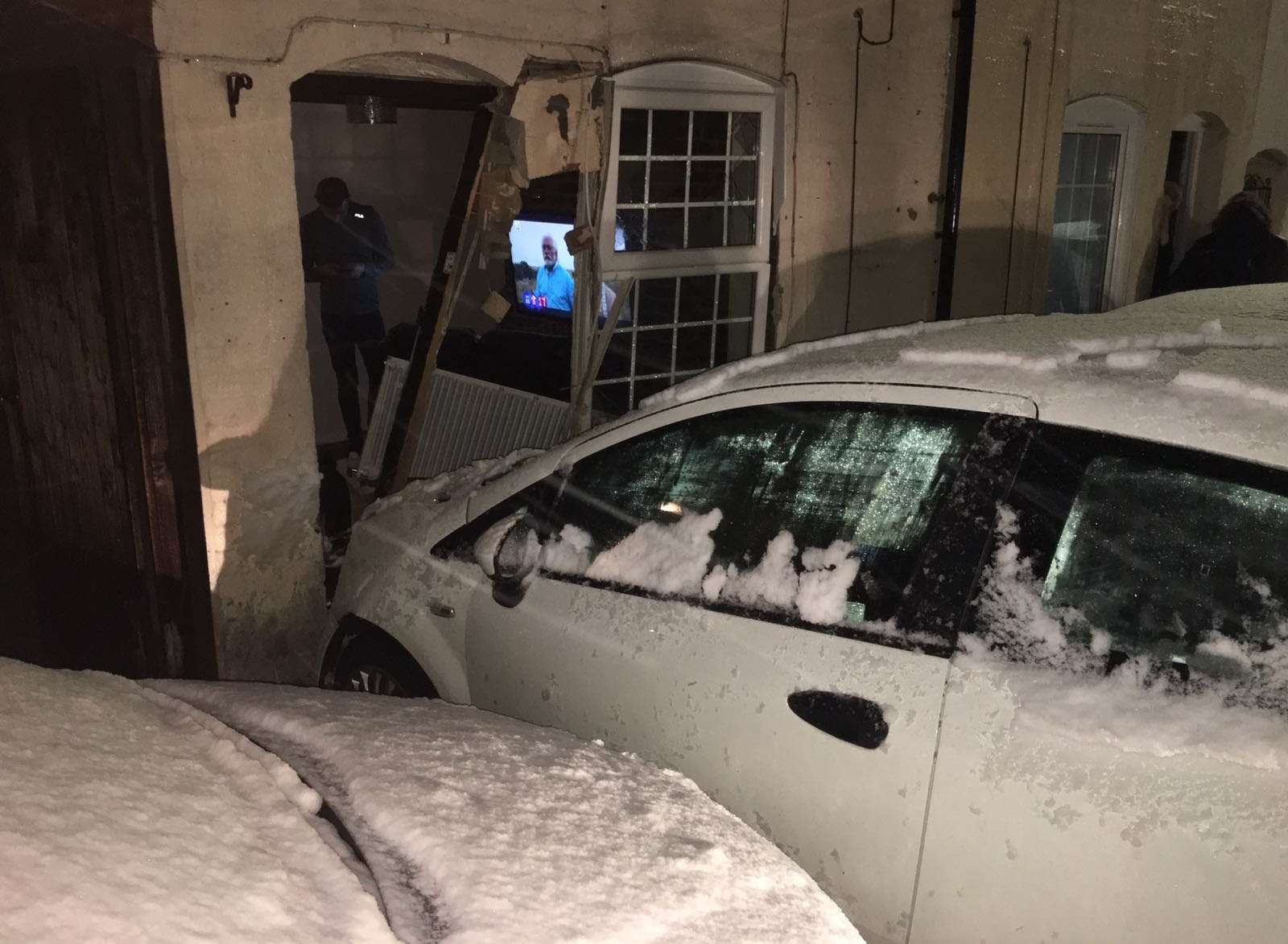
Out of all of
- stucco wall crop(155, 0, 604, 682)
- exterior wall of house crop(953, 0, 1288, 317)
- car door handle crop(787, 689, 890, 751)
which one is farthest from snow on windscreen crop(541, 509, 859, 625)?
exterior wall of house crop(953, 0, 1288, 317)

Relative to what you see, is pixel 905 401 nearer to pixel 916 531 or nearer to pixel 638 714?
pixel 916 531

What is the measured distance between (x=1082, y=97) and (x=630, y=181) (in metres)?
4.36

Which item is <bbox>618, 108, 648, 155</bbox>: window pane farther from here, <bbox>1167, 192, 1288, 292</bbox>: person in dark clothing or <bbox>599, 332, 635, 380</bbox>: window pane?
<bbox>1167, 192, 1288, 292</bbox>: person in dark clothing

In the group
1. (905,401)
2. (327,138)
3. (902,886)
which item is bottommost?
(902,886)

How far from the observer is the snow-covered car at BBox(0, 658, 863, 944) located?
4.98 feet

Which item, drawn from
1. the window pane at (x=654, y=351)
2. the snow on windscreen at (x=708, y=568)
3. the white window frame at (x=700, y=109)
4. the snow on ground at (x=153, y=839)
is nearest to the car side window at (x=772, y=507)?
the snow on windscreen at (x=708, y=568)

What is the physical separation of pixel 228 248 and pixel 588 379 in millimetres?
1970

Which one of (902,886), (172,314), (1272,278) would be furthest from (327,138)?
(902,886)

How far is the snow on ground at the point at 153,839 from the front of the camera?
4.75 ft

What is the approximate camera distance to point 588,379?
5.71m

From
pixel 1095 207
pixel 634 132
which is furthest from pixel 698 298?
pixel 1095 207

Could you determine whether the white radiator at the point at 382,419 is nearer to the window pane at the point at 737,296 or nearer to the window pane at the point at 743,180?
the window pane at the point at 737,296

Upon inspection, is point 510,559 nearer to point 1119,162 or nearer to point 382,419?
point 382,419

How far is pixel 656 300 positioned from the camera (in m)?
6.36
